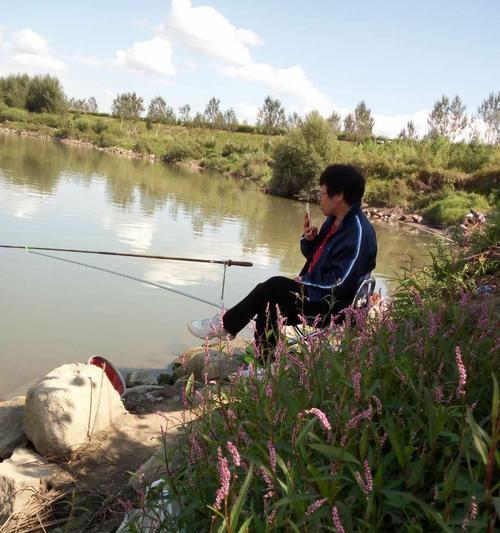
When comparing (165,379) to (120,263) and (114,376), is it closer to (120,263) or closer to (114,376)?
(114,376)

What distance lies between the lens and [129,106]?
2869 inches

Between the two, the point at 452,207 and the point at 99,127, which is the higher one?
the point at 99,127

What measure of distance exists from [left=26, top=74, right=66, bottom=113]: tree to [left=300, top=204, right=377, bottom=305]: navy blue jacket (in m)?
72.4

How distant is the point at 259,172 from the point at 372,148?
7.26 meters

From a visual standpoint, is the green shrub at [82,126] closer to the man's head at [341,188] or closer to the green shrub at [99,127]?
the green shrub at [99,127]

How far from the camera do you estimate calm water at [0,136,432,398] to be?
588 cm

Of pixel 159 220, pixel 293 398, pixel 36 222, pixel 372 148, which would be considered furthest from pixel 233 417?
pixel 372 148

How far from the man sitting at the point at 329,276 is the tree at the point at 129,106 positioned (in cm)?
7266

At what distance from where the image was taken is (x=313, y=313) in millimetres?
3488

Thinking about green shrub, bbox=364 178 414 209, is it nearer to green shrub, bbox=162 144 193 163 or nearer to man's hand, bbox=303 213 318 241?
man's hand, bbox=303 213 318 241

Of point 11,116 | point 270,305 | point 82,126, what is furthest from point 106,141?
point 270,305

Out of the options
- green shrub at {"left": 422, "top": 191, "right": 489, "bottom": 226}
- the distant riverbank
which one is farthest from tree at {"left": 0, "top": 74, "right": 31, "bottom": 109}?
green shrub at {"left": 422, "top": 191, "right": 489, "bottom": 226}

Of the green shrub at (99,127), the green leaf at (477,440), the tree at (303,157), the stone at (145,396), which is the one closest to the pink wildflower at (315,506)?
the green leaf at (477,440)

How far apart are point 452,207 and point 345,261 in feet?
57.6
